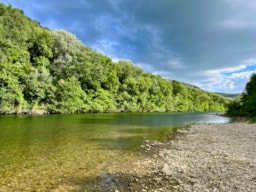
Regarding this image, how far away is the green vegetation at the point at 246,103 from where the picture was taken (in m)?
56.2

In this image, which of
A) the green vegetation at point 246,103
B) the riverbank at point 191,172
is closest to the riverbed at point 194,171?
the riverbank at point 191,172

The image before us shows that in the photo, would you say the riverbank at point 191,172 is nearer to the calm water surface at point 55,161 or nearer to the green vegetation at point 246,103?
the calm water surface at point 55,161

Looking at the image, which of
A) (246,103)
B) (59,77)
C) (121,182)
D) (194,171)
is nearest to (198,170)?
(194,171)

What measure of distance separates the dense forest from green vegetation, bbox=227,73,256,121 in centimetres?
4246

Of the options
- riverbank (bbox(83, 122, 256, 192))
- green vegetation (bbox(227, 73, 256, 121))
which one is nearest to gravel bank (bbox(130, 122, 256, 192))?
riverbank (bbox(83, 122, 256, 192))

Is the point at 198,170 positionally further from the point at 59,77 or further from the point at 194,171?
the point at 59,77

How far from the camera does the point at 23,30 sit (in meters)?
72.9

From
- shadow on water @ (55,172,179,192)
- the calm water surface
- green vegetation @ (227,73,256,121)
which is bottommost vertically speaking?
shadow on water @ (55,172,179,192)

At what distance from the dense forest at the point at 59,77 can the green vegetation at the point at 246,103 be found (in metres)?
42.5

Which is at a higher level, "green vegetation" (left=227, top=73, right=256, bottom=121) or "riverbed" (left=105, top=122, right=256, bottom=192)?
"green vegetation" (left=227, top=73, right=256, bottom=121)

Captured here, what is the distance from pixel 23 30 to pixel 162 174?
243 feet

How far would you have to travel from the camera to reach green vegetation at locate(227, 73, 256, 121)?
56200 mm

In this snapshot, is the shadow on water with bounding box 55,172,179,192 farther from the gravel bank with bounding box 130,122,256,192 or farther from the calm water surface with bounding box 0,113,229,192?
the calm water surface with bounding box 0,113,229,192

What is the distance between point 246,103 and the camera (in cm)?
5959
